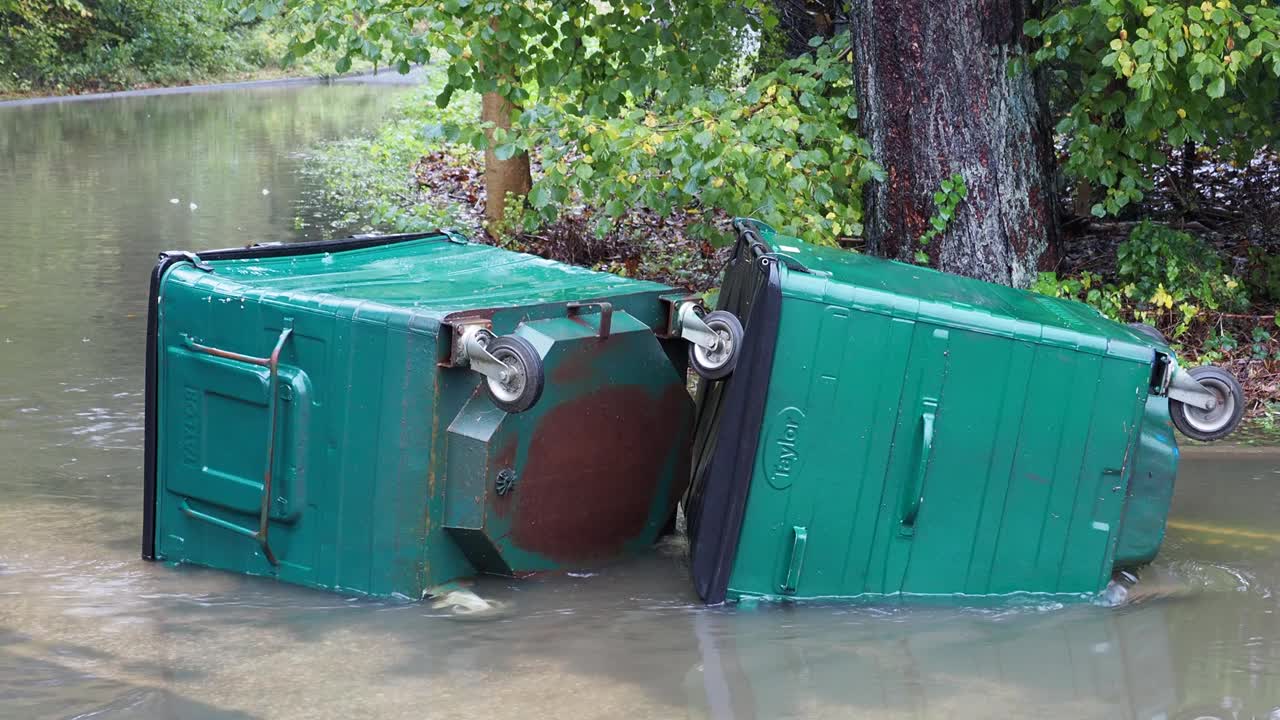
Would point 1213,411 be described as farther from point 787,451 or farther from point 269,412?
point 269,412

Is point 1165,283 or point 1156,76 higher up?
point 1156,76

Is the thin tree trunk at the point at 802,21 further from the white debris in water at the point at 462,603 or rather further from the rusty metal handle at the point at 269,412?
the white debris in water at the point at 462,603

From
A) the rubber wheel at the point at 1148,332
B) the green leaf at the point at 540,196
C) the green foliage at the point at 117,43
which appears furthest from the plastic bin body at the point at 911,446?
the green foliage at the point at 117,43

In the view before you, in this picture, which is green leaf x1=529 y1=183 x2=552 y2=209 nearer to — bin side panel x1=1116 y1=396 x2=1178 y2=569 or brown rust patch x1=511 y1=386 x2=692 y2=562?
brown rust patch x1=511 y1=386 x2=692 y2=562

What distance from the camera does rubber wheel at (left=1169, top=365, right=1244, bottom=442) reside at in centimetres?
451

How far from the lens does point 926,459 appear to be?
14.5ft

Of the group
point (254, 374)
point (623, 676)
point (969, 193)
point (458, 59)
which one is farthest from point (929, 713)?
point (458, 59)

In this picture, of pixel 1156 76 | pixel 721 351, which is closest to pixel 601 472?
pixel 721 351

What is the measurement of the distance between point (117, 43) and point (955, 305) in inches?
1436

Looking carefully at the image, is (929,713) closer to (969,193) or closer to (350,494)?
(350,494)

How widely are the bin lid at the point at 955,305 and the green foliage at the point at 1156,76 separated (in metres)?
2.09

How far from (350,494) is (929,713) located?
1952mm

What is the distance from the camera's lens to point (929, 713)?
157 inches

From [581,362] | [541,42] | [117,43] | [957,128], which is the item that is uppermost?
[541,42]
